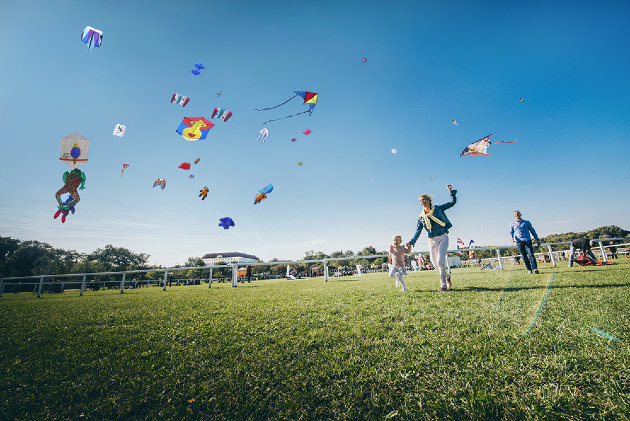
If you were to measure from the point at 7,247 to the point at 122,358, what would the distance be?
8230 centimetres

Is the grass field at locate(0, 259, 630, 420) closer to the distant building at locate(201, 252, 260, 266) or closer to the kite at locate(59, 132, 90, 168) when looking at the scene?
the kite at locate(59, 132, 90, 168)

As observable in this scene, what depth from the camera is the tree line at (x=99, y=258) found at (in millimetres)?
47991

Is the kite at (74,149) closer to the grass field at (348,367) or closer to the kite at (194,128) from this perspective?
the kite at (194,128)

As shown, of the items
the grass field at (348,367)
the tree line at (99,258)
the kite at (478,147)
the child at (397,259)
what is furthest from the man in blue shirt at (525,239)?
the tree line at (99,258)

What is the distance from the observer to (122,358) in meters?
2.62

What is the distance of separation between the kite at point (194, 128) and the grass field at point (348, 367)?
698 centimetres

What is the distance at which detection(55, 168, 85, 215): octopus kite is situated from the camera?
9.52 m

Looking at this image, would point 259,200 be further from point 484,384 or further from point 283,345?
point 484,384

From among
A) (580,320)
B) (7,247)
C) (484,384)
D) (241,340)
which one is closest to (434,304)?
(580,320)

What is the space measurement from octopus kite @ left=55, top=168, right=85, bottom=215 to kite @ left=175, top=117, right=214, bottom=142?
16.6ft

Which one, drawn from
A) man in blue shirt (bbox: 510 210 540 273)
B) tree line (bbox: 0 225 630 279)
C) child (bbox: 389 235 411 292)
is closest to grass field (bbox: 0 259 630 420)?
child (bbox: 389 235 411 292)

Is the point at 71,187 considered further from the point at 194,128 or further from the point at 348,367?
the point at 348,367

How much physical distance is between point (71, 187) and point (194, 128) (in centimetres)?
586

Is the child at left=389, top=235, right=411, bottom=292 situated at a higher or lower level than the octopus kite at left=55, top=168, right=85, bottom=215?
lower
